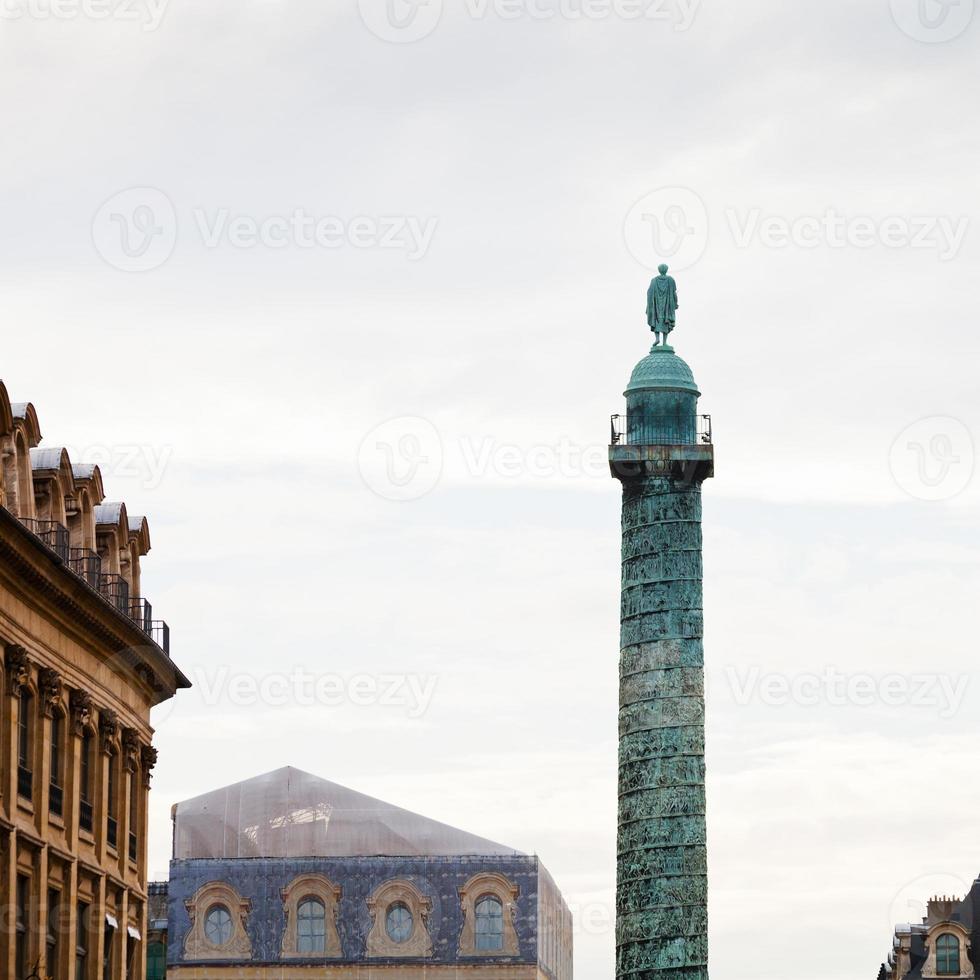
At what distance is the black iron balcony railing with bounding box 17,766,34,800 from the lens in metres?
32.8

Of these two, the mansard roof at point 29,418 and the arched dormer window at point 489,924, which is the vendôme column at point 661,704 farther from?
the mansard roof at point 29,418

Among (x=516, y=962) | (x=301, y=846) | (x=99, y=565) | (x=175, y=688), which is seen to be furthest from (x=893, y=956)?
(x=99, y=565)

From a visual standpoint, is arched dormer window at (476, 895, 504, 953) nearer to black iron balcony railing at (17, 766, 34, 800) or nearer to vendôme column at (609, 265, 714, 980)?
vendôme column at (609, 265, 714, 980)

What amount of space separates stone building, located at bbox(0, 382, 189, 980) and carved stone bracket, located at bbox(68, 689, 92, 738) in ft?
0.11

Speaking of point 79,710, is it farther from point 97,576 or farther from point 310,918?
point 310,918

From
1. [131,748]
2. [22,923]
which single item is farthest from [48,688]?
[131,748]

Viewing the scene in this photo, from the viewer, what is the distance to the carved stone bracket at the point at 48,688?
34125mm

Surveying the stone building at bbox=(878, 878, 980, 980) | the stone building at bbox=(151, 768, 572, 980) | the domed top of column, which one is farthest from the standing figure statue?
the stone building at bbox=(151, 768, 572, 980)

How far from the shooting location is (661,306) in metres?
64.8

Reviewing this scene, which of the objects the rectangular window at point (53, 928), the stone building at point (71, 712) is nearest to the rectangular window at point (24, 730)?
the stone building at point (71, 712)

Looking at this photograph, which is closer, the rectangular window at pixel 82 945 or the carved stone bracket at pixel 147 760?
the rectangular window at pixel 82 945

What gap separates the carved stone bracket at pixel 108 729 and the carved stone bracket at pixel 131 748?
36.0 inches

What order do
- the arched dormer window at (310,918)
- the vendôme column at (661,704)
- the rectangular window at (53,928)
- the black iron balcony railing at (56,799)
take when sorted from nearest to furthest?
the rectangular window at (53,928), the black iron balcony railing at (56,799), the vendôme column at (661,704), the arched dormer window at (310,918)

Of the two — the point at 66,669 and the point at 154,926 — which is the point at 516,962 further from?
the point at 66,669
